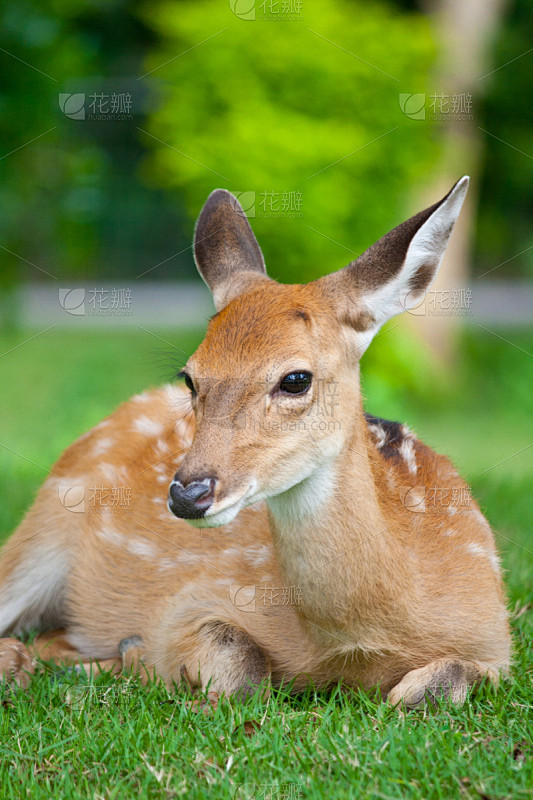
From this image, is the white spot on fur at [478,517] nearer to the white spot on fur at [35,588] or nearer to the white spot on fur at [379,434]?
the white spot on fur at [379,434]

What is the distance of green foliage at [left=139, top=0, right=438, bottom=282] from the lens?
10.7 m

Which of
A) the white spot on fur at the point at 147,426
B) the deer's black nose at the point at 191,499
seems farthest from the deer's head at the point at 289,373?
the white spot on fur at the point at 147,426

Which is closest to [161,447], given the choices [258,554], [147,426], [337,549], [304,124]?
[147,426]

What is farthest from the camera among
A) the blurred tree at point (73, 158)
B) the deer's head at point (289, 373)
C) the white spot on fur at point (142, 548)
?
the blurred tree at point (73, 158)

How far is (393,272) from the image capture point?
359 centimetres

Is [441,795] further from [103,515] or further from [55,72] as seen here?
[55,72]

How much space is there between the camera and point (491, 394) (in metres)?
12.3

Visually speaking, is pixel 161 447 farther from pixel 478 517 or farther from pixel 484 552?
pixel 484 552

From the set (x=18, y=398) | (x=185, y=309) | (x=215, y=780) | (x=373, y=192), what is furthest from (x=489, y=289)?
(x=215, y=780)

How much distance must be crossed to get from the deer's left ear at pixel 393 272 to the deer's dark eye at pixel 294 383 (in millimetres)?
352

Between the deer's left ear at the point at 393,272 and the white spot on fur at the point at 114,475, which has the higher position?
the deer's left ear at the point at 393,272

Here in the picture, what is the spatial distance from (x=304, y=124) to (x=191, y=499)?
27.8ft

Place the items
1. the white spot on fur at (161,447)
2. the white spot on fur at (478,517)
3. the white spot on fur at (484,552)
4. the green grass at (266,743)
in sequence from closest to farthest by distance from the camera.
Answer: the green grass at (266,743) → the white spot on fur at (484,552) → the white spot on fur at (478,517) → the white spot on fur at (161,447)

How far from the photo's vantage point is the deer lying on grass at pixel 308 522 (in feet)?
10.9
